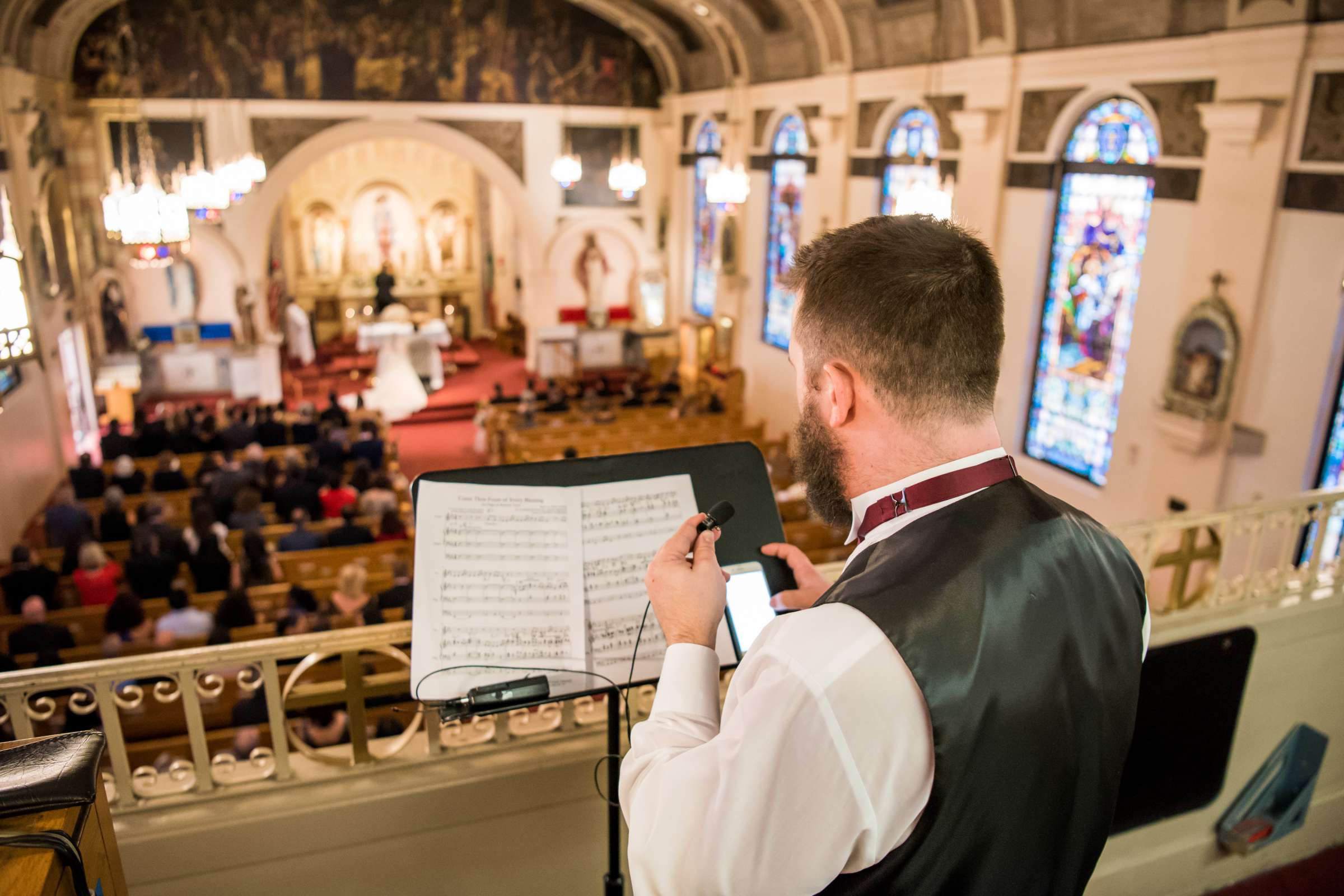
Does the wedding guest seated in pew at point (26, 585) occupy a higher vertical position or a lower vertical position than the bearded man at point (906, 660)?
lower

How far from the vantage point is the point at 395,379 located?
1581 centimetres

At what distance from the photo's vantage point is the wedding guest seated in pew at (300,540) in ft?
26.7

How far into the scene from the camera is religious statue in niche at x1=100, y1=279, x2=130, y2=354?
52.0 feet

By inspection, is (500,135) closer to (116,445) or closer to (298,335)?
(298,335)

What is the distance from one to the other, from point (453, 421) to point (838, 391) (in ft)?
52.2

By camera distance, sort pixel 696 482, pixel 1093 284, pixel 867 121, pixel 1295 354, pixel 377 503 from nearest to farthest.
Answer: pixel 696 482
pixel 1295 354
pixel 1093 284
pixel 377 503
pixel 867 121

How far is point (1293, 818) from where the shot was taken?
3930mm

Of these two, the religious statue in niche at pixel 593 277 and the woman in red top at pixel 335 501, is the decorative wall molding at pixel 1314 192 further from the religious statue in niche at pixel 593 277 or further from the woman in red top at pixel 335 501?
the religious statue in niche at pixel 593 277

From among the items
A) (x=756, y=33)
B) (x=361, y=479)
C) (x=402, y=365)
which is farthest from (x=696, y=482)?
(x=402, y=365)

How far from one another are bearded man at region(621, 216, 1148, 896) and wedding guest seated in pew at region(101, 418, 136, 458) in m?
12.1

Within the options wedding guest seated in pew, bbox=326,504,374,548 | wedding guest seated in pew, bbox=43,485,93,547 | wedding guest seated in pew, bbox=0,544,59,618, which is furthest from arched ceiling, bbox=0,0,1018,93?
wedding guest seated in pew, bbox=326,504,374,548

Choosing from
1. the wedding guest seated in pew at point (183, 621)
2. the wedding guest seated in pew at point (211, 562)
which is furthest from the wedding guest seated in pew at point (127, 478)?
the wedding guest seated in pew at point (183, 621)

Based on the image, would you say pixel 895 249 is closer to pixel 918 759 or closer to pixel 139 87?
pixel 918 759

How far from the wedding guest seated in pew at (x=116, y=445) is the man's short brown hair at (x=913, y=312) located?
12237 mm
